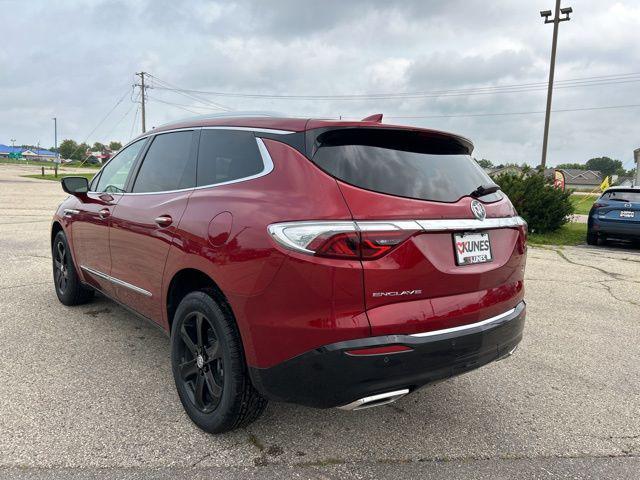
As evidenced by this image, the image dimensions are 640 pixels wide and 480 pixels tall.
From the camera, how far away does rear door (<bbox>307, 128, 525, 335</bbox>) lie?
2201 mm

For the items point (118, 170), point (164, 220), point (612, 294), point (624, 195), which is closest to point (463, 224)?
point (164, 220)

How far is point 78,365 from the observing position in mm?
3604

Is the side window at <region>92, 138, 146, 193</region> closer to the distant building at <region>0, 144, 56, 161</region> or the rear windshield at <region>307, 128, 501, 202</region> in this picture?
the rear windshield at <region>307, 128, 501, 202</region>

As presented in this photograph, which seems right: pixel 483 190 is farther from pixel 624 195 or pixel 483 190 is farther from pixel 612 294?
pixel 624 195

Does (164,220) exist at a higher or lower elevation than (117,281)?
higher

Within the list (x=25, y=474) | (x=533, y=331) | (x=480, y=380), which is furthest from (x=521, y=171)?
(x=25, y=474)

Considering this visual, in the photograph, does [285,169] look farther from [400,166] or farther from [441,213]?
[441,213]

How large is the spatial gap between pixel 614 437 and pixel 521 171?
12.0 meters

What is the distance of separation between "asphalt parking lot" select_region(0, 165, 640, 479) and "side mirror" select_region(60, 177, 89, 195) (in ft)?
3.94

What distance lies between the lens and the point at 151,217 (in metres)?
3.21

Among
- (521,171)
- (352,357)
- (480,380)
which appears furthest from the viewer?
(521,171)

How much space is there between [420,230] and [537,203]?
1213cm

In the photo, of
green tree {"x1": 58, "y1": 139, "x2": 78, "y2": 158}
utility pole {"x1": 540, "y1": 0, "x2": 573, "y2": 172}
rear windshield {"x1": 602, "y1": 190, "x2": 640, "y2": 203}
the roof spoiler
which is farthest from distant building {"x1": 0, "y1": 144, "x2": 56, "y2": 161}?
the roof spoiler

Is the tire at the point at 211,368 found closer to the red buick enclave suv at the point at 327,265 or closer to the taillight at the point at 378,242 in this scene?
the red buick enclave suv at the point at 327,265
